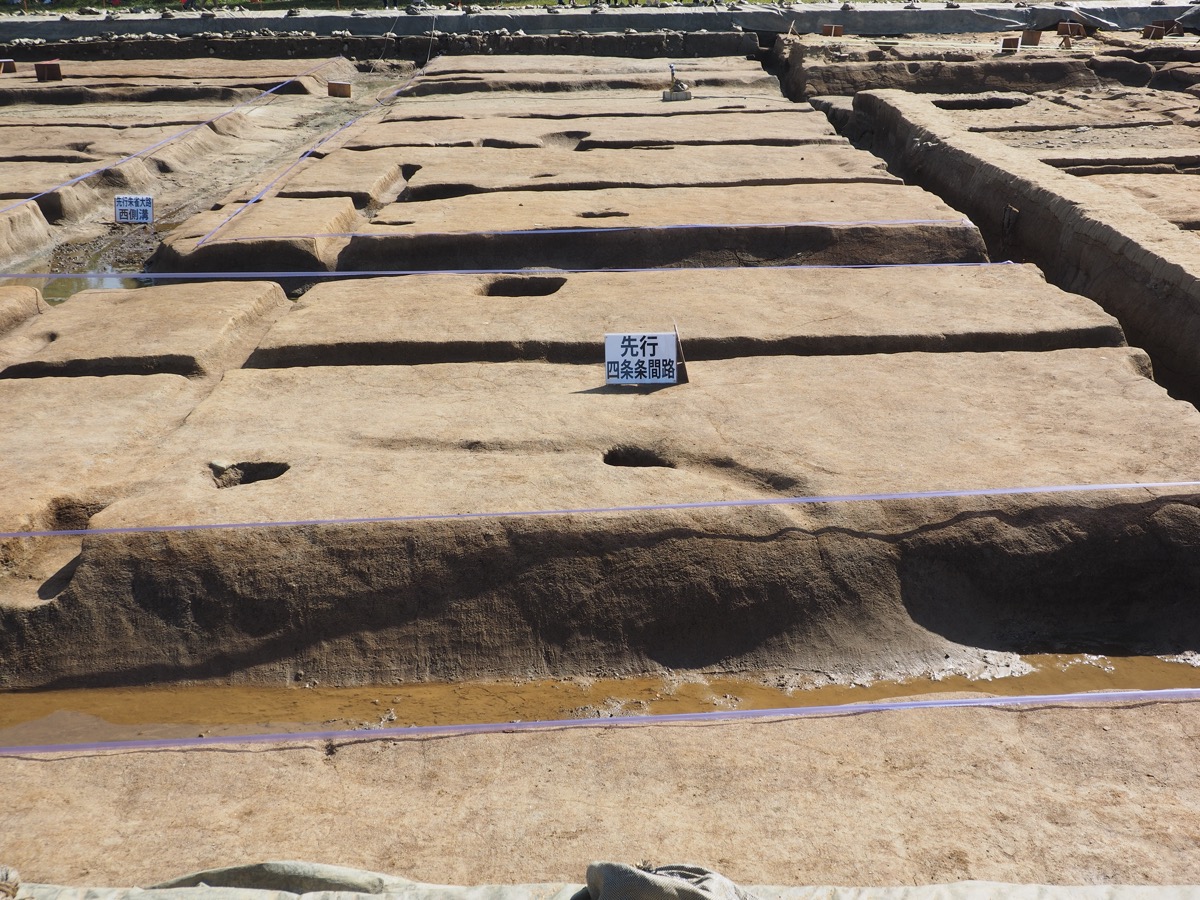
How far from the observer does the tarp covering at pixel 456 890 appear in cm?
183

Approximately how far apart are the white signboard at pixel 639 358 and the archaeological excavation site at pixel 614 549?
0.4 inches

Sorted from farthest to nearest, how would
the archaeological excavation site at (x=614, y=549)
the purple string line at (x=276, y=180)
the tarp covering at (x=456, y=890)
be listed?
the purple string line at (x=276, y=180) < the archaeological excavation site at (x=614, y=549) < the tarp covering at (x=456, y=890)

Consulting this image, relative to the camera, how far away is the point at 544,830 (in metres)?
2.21

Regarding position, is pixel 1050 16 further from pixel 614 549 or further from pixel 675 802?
pixel 675 802

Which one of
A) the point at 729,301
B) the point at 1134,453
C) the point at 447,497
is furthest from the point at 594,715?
the point at 729,301

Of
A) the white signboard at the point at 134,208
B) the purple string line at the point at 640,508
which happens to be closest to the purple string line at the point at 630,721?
the purple string line at the point at 640,508

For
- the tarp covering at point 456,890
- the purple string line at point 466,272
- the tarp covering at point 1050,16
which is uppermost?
the tarp covering at point 1050,16

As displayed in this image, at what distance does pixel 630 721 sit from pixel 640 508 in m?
0.69

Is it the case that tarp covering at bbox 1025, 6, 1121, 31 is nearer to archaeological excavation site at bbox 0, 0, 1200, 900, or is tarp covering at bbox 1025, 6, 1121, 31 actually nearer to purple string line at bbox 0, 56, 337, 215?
archaeological excavation site at bbox 0, 0, 1200, 900

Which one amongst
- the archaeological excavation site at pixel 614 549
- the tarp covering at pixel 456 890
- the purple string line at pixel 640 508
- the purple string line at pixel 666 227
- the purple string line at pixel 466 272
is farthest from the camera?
the purple string line at pixel 666 227

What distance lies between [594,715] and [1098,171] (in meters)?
5.39

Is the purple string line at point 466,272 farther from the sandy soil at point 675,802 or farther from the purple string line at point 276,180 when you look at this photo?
the sandy soil at point 675,802

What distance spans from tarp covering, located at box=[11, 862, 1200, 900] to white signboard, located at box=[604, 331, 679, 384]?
2.18m

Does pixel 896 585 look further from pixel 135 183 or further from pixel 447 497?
pixel 135 183
